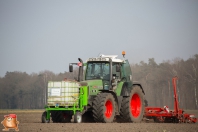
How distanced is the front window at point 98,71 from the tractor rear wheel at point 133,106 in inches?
57.7

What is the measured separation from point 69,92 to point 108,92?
1752mm

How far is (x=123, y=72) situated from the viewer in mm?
18984

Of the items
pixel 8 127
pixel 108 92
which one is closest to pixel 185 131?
pixel 108 92

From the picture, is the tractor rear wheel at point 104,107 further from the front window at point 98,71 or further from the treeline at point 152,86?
the treeline at point 152,86

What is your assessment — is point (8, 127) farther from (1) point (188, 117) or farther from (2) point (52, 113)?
(1) point (188, 117)

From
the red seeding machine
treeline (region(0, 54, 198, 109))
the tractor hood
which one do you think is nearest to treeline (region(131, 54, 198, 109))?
treeline (region(0, 54, 198, 109))

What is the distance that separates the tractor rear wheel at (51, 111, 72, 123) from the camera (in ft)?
58.8

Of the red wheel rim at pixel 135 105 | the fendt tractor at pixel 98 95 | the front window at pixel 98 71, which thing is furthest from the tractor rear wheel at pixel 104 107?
the red wheel rim at pixel 135 105

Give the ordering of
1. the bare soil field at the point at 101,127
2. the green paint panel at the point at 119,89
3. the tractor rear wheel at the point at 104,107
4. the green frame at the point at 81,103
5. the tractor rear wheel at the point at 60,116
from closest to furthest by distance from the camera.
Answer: the bare soil field at the point at 101,127 < the tractor rear wheel at the point at 104,107 < the green frame at the point at 81,103 < the tractor rear wheel at the point at 60,116 < the green paint panel at the point at 119,89

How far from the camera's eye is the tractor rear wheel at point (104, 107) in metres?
16.6

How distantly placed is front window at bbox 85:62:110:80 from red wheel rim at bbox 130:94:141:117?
7.14ft

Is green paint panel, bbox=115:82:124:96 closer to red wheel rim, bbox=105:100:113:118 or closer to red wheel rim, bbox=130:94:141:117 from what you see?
red wheel rim, bbox=105:100:113:118

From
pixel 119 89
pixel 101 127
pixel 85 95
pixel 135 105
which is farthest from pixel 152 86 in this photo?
pixel 101 127

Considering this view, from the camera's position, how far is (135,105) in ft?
63.8
